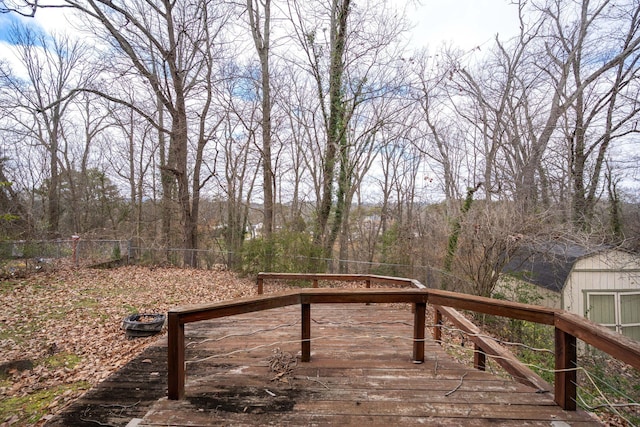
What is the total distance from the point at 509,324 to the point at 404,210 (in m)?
11.6

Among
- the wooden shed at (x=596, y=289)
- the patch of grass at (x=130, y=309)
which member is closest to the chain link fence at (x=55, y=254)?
the patch of grass at (x=130, y=309)

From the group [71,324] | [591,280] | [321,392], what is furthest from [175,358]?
[591,280]

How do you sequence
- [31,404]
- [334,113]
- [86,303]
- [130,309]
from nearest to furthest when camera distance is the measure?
[31,404] → [130,309] → [86,303] → [334,113]

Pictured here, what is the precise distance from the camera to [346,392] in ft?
7.68

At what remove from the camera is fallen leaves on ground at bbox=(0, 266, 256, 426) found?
373 centimetres

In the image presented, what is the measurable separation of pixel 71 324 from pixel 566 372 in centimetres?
762

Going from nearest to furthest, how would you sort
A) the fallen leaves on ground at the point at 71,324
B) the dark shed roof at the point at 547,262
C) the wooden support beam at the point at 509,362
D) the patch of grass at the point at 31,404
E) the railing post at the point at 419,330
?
the wooden support beam at the point at 509,362 < the railing post at the point at 419,330 < the patch of grass at the point at 31,404 < the fallen leaves on ground at the point at 71,324 < the dark shed roof at the point at 547,262

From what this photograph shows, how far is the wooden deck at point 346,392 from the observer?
2008mm

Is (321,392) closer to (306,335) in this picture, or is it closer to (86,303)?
(306,335)

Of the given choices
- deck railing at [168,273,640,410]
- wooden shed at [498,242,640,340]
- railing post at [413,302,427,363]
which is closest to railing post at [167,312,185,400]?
deck railing at [168,273,640,410]

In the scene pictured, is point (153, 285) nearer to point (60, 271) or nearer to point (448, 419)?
point (60, 271)

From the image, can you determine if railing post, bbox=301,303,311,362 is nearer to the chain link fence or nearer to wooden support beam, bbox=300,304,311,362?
wooden support beam, bbox=300,304,311,362

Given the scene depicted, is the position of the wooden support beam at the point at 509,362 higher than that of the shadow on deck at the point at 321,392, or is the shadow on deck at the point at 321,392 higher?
the wooden support beam at the point at 509,362

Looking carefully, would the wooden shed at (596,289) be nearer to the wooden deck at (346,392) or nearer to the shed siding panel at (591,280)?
the shed siding panel at (591,280)
